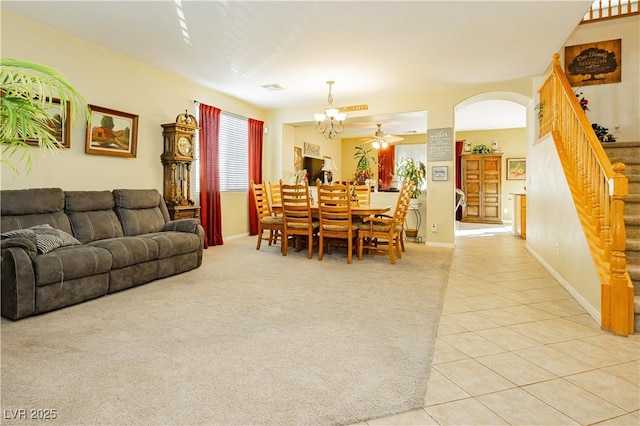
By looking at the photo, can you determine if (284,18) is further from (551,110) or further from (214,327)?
(551,110)

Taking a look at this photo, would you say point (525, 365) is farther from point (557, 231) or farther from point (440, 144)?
point (440, 144)

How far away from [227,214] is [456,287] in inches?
169

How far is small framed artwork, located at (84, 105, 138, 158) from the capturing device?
4.14 m

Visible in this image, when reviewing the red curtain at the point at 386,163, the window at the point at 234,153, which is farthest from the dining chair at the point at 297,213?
the red curtain at the point at 386,163

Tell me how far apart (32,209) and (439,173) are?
18.1 ft

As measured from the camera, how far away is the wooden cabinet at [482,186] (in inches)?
384

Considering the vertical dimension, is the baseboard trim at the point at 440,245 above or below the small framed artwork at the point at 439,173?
below

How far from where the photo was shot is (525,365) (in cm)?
197

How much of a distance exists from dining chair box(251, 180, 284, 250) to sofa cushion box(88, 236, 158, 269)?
6.31 feet

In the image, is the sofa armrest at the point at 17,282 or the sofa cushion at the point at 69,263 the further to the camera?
the sofa cushion at the point at 69,263

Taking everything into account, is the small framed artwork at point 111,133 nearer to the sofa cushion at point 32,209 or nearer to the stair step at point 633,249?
the sofa cushion at point 32,209

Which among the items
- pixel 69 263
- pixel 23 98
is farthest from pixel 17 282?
pixel 23 98

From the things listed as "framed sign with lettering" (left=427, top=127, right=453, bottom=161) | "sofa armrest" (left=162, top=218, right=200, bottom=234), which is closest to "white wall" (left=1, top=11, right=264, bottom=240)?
"sofa armrest" (left=162, top=218, right=200, bottom=234)

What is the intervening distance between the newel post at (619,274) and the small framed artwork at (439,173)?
11.3 ft
